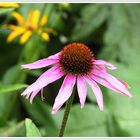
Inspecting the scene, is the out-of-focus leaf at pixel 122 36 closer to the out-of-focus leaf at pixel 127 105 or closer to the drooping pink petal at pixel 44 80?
the out-of-focus leaf at pixel 127 105

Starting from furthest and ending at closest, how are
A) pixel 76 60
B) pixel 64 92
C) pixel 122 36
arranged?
pixel 122 36
pixel 76 60
pixel 64 92

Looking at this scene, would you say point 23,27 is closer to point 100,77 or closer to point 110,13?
point 110,13

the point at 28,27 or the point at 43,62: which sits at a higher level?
the point at 43,62

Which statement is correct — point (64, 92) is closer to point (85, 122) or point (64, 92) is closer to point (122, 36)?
point (85, 122)

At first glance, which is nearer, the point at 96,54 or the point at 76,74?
the point at 76,74

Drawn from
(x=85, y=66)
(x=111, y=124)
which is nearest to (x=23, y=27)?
(x=111, y=124)

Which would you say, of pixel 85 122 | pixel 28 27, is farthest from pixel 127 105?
pixel 28 27

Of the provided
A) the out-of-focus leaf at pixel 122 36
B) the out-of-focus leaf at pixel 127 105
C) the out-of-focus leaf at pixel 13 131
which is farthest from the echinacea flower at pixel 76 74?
the out-of-focus leaf at pixel 122 36
